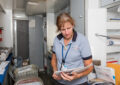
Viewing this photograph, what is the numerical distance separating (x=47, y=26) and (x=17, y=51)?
1.11m

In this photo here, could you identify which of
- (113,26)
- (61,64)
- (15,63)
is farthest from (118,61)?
(15,63)

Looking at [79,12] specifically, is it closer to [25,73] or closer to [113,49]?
[113,49]

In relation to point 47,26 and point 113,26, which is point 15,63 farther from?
point 113,26

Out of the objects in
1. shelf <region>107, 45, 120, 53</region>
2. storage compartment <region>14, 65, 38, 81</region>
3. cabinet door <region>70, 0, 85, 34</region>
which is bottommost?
storage compartment <region>14, 65, 38, 81</region>

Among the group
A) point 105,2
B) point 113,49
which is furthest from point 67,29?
point 113,49

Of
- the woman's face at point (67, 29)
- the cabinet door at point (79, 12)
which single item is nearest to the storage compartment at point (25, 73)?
the cabinet door at point (79, 12)

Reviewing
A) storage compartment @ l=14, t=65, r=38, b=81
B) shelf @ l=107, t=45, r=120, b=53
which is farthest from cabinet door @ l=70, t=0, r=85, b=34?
storage compartment @ l=14, t=65, r=38, b=81

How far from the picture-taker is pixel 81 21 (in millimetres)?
2033

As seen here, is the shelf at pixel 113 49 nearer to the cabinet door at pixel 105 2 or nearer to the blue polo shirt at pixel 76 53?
the cabinet door at pixel 105 2

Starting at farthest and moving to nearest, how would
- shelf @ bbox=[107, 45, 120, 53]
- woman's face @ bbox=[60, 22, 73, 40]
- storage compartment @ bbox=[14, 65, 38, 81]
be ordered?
1. storage compartment @ bbox=[14, 65, 38, 81]
2. shelf @ bbox=[107, 45, 120, 53]
3. woman's face @ bbox=[60, 22, 73, 40]

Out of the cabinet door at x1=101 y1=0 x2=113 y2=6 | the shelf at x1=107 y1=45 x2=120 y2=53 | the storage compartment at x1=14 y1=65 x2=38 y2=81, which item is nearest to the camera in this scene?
the cabinet door at x1=101 y1=0 x2=113 y2=6

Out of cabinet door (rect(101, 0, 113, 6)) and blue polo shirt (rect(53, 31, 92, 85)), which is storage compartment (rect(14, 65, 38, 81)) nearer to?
blue polo shirt (rect(53, 31, 92, 85))

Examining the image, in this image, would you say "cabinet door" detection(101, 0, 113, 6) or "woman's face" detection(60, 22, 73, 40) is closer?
"woman's face" detection(60, 22, 73, 40)

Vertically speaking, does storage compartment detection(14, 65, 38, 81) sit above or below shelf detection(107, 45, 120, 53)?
below
